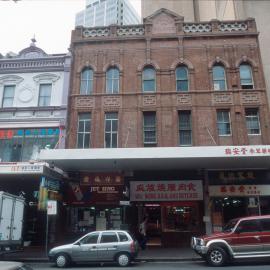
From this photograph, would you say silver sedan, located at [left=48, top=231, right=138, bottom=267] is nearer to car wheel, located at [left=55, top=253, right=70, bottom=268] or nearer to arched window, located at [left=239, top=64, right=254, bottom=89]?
car wheel, located at [left=55, top=253, right=70, bottom=268]

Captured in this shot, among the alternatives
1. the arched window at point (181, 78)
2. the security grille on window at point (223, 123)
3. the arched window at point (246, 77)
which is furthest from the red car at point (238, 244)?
the arched window at point (181, 78)

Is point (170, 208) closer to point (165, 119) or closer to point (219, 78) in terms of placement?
point (165, 119)

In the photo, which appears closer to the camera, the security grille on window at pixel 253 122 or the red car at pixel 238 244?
the red car at pixel 238 244

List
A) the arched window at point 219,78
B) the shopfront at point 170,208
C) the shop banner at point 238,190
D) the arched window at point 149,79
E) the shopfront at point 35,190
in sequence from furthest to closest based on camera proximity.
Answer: the arched window at point 149,79, the arched window at point 219,78, the shopfront at point 170,208, the shop banner at point 238,190, the shopfront at point 35,190

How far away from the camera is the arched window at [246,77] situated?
21.3m

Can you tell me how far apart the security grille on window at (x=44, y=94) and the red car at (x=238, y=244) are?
45.6 ft

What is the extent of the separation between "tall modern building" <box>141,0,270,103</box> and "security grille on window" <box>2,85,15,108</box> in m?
15.3

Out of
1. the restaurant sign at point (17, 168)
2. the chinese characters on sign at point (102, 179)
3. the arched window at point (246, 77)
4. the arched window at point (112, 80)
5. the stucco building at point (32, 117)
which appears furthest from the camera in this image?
the arched window at point (112, 80)

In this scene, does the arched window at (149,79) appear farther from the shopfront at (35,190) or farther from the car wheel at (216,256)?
the car wheel at (216,256)

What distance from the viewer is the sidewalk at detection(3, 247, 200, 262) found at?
14.8 metres

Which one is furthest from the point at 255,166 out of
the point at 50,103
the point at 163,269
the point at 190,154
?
the point at 50,103

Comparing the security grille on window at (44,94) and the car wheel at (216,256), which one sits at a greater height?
the security grille on window at (44,94)

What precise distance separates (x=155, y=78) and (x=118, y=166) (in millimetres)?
6748

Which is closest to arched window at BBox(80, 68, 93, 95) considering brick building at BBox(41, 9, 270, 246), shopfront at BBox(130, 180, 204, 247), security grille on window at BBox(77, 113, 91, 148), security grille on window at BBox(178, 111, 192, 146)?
brick building at BBox(41, 9, 270, 246)
